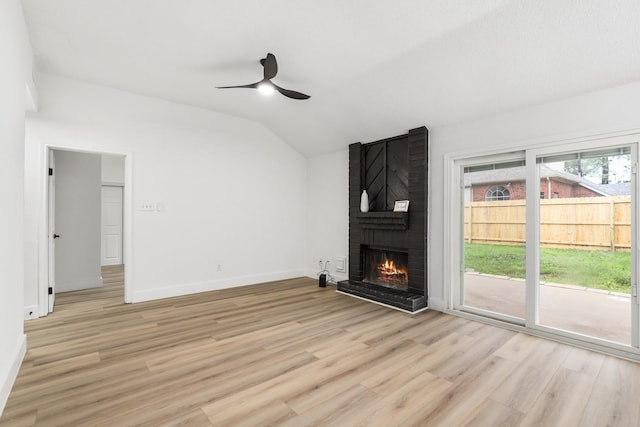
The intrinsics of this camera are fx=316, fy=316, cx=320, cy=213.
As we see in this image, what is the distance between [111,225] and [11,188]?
19.6ft

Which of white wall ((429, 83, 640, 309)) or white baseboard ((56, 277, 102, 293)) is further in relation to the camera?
white baseboard ((56, 277, 102, 293))

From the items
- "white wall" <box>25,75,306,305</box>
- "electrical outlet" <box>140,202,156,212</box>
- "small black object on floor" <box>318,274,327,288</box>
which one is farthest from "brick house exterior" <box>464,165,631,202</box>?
"electrical outlet" <box>140,202,156,212</box>

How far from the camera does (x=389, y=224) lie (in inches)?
183

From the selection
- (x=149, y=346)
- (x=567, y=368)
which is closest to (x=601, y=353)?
(x=567, y=368)

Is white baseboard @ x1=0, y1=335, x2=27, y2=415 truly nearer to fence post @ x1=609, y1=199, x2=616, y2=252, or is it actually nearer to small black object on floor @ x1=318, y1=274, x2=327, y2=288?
small black object on floor @ x1=318, y1=274, x2=327, y2=288

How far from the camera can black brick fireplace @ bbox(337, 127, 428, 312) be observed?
13.9 feet

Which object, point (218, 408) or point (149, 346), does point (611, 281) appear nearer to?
point (218, 408)

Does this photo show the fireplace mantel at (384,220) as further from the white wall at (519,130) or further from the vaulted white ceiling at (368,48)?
the vaulted white ceiling at (368,48)

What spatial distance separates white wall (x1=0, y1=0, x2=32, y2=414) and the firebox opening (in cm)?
410

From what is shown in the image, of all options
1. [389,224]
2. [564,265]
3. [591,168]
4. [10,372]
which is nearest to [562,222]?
[564,265]

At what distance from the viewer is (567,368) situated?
2602 millimetres

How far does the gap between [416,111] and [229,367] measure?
352 cm

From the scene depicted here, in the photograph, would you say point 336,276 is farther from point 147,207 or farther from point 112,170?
point 112,170

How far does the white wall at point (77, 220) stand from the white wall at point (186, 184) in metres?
1.42
